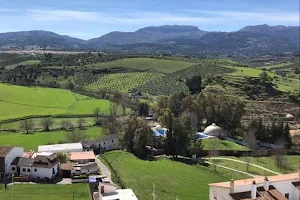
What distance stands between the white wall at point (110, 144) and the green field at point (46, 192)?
65.9 ft

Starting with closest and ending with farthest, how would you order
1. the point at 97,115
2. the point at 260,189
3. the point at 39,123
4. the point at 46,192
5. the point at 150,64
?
1. the point at 260,189
2. the point at 46,192
3. the point at 39,123
4. the point at 97,115
5. the point at 150,64

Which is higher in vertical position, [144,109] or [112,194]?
[144,109]

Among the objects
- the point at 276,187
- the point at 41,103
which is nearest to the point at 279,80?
the point at 41,103

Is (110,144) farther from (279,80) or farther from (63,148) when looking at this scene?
(279,80)

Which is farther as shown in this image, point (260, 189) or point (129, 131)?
point (129, 131)

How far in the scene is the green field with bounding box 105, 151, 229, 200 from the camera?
46.9 meters

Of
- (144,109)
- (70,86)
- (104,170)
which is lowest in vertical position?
(104,170)

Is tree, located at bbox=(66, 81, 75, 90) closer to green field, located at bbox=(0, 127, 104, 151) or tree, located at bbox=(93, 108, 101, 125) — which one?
tree, located at bbox=(93, 108, 101, 125)

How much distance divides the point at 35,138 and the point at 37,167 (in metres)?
23.3

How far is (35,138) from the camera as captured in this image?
73.3 m

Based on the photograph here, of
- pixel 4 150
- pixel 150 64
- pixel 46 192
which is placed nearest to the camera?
pixel 46 192

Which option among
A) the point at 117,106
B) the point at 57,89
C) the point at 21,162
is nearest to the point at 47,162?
the point at 21,162

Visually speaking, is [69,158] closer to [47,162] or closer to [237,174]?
[47,162]

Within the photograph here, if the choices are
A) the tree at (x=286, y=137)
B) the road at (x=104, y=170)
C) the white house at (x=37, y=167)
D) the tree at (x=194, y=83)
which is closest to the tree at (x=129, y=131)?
the road at (x=104, y=170)
